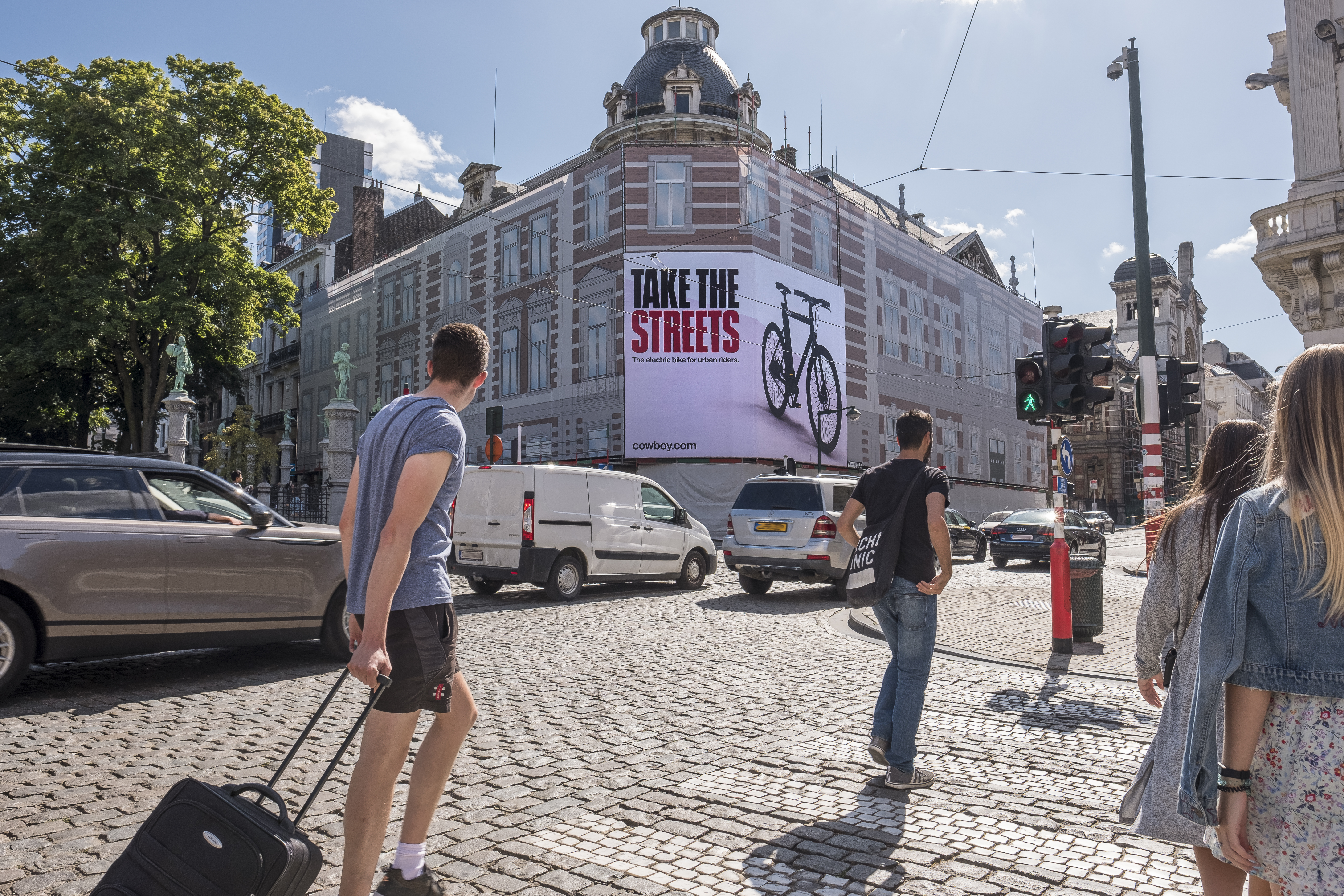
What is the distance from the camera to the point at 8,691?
611cm

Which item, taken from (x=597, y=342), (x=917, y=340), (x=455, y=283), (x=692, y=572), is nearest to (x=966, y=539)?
(x=692, y=572)

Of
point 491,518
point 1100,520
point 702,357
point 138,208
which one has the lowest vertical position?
point 1100,520

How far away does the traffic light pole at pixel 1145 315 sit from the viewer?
11273mm

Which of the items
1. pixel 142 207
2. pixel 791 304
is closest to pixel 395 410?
pixel 142 207

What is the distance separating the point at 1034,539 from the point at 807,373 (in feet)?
47.1

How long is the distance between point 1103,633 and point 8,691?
10051 mm

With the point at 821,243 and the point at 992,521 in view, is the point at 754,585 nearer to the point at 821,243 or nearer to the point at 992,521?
the point at 992,521

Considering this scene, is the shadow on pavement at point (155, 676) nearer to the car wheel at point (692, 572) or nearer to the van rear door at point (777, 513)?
the van rear door at point (777, 513)

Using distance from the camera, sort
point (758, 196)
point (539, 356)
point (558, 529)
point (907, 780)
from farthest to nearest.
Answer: point (539, 356)
point (758, 196)
point (558, 529)
point (907, 780)

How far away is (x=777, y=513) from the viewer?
13.9 meters

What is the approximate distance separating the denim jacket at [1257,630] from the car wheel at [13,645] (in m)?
6.72

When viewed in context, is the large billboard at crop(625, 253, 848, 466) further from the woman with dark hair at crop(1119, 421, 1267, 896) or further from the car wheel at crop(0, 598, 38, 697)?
the woman with dark hair at crop(1119, 421, 1267, 896)

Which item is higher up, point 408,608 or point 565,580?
point 408,608

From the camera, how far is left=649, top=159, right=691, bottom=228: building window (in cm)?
3266
